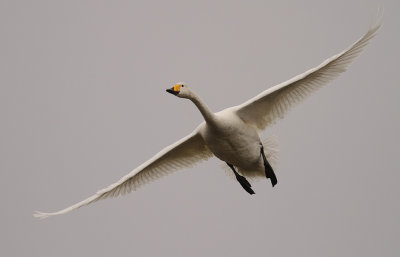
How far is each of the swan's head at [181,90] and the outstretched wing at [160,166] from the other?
154 cm

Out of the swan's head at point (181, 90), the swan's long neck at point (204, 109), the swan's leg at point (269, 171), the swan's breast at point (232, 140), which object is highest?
the swan's head at point (181, 90)

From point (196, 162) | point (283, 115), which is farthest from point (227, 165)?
point (283, 115)

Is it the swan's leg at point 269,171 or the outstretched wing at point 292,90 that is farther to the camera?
the swan's leg at point 269,171

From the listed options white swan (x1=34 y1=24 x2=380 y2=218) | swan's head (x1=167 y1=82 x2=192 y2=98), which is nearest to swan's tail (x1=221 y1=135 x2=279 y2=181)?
white swan (x1=34 y1=24 x2=380 y2=218)

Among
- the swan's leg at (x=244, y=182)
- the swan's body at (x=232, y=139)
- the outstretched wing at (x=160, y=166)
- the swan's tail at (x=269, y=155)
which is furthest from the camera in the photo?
the swan's leg at (x=244, y=182)

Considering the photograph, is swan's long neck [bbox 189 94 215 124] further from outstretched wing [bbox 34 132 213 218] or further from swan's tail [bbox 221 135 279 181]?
swan's tail [bbox 221 135 279 181]

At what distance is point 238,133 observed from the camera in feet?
47.7

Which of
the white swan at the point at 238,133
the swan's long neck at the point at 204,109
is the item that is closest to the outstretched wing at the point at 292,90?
the white swan at the point at 238,133

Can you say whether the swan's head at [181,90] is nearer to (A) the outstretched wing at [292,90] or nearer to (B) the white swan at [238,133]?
(B) the white swan at [238,133]

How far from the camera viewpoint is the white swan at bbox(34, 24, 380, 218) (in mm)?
14359

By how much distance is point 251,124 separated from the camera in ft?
49.5

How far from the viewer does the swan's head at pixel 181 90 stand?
13539mm

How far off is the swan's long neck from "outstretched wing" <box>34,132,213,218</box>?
105 centimetres

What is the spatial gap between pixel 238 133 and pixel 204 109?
0.81 meters
